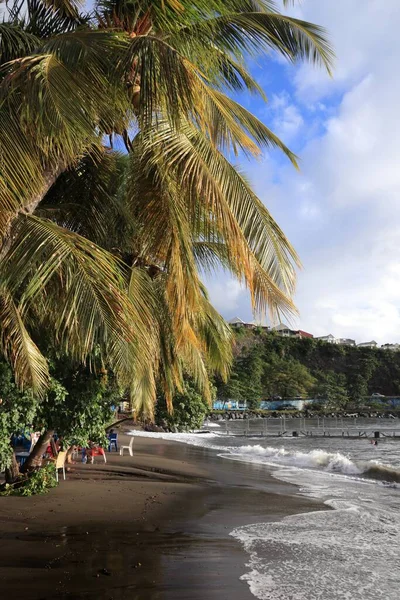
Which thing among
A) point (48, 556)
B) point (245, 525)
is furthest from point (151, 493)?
point (48, 556)

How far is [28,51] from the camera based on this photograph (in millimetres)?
6332

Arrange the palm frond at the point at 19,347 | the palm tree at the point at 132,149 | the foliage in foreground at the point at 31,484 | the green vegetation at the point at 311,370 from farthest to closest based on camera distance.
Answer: the green vegetation at the point at 311,370
the foliage in foreground at the point at 31,484
the palm frond at the point at 19,347
the palm tree at the point at 132,149

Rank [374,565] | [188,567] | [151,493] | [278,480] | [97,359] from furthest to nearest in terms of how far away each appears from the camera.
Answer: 1. [278,480]
2. [151,493]
3. [97,359]
4. [374,565]
5. [188,567]

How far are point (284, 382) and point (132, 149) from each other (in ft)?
344

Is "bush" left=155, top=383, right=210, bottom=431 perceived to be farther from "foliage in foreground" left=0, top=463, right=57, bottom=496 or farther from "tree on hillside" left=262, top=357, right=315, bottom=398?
"tree on hillside" left=262, top=357, right=315, bottom=398

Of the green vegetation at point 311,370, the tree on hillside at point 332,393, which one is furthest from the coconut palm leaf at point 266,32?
the tree on hillside at point 332,393

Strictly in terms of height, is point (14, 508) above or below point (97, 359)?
below

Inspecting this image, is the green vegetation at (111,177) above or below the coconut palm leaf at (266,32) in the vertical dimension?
below

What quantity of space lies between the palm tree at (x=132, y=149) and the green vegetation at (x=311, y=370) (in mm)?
76030

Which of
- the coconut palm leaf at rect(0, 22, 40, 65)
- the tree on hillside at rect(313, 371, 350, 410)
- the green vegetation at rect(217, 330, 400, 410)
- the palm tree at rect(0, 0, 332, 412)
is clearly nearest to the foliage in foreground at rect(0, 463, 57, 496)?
the palm tree at rect(0, 0, 332, 412)

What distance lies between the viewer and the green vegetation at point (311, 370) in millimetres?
98062

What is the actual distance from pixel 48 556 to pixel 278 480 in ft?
38.3

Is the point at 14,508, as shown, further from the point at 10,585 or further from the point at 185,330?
the point at 185,330

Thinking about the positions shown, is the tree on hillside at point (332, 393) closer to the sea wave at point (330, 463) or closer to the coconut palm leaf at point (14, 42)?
the sea wave at point (330, 463)
